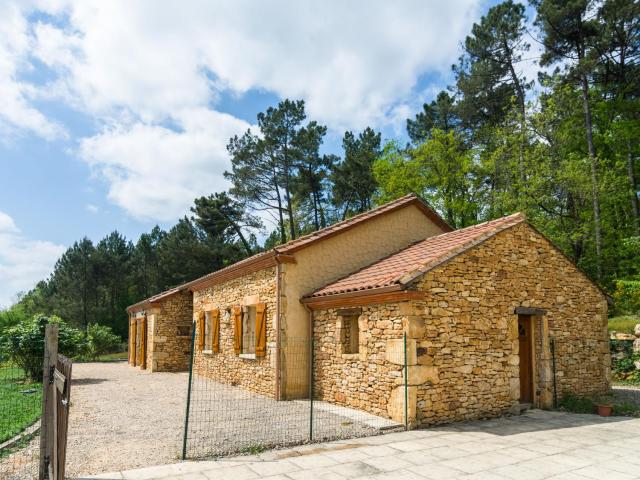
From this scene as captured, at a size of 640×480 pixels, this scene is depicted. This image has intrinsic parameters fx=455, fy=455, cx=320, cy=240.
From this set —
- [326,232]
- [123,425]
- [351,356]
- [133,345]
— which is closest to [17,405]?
[123,425]

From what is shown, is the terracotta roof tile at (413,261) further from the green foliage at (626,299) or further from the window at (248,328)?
the green foliage at (626,299)

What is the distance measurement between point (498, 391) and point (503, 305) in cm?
171

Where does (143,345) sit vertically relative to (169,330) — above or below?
below

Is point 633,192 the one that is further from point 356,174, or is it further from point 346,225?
point 346,225

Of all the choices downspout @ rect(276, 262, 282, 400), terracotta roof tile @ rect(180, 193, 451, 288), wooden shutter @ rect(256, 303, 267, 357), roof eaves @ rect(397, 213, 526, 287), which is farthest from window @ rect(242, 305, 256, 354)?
roof eaves @ rect(397, 213, 526, 287)

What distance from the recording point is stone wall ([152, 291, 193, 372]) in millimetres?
18609

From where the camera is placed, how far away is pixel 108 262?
4112cm

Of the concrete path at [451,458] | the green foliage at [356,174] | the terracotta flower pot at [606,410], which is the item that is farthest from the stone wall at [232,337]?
the green foliage at [356,174]

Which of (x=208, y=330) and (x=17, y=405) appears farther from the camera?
(x=208, y=330)

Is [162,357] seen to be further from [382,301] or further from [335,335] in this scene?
[382,301]

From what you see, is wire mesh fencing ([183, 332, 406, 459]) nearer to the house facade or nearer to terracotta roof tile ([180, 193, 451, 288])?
the house facade

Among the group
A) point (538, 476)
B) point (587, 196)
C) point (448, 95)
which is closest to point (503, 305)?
point (538, 476)

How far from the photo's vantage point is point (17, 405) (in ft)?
33.4

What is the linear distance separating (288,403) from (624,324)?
12362mm
